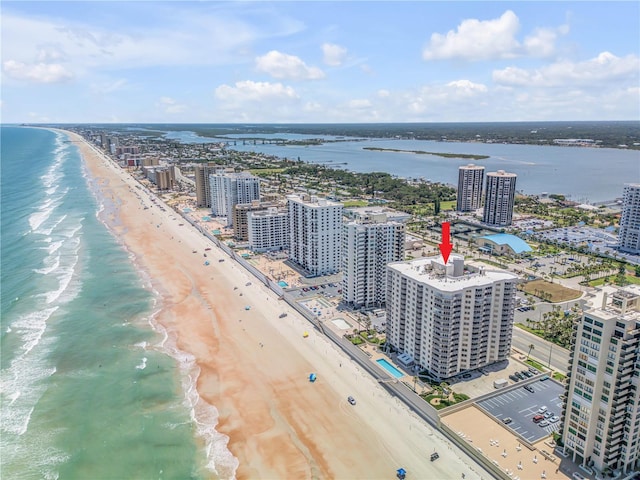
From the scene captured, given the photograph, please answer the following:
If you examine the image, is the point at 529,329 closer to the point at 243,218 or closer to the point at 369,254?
the point at 369,254

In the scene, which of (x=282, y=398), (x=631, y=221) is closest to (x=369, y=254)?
(x=282, y=398)

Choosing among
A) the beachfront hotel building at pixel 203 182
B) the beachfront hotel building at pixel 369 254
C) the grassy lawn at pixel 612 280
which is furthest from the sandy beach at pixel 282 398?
the beachfront hotel building at pixel 203 182

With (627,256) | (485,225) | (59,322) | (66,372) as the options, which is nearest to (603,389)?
(66,372)

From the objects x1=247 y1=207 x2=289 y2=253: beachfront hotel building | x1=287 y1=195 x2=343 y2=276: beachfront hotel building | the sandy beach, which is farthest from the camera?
x1=247 y1=207 x2=289 y2=253: beachfront hotel building

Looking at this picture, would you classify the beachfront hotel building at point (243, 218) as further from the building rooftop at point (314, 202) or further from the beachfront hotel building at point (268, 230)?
the building rooftop at point (314, 202)

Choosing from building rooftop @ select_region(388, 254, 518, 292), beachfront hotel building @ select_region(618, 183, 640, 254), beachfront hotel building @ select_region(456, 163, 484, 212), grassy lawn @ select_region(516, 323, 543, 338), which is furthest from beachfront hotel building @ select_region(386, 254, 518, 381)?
beachfront hotel building @ select_region(456, 163, 484, 212)

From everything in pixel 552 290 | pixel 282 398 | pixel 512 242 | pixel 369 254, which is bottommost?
pixel 282 398

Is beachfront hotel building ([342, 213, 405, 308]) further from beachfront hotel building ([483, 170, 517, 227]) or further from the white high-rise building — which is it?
beachfront hotel building ([483, 170, 517, 227])
